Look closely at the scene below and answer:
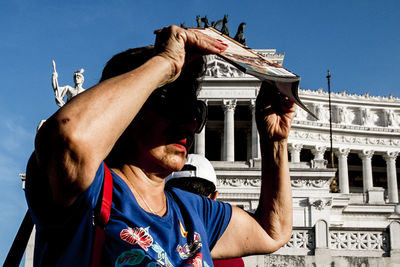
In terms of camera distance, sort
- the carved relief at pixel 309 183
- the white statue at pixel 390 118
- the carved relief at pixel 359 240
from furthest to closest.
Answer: the white statue at pixel 390 118, the carved relief at pixel 309 183, the carved relief at pixel 359 240

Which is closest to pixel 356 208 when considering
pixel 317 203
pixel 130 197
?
pixel 317 203

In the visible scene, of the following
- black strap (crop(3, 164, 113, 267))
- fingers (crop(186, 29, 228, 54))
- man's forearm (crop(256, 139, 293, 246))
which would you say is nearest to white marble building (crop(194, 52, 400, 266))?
man's forearm (crop(256, 139, 293, 246))

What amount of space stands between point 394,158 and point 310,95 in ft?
37.9

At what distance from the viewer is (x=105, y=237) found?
2514 millimetres

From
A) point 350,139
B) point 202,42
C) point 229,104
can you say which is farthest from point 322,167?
point 350,139

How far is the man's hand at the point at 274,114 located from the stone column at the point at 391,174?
194 feet

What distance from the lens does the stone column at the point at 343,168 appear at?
199 ft

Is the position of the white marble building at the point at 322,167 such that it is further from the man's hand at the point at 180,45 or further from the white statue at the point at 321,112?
the man's hand at the point at 180,45

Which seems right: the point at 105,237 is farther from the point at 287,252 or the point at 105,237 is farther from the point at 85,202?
the point at 287,252

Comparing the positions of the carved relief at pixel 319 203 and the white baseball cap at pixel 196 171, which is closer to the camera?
the white baseball cap at pixel 196 171

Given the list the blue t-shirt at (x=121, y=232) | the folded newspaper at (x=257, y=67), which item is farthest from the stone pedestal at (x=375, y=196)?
the blue t-shirt at (x=121, y=232)

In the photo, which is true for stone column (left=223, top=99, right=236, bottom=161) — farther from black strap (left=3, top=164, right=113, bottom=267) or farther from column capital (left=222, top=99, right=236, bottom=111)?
black strap (left=3, top=164, right=113, bottom=267)

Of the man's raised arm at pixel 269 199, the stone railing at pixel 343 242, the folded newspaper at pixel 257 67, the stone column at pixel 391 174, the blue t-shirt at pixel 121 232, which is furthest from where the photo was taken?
the stone column at pixel 391 174

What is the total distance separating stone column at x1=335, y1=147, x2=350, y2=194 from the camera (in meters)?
60.5
